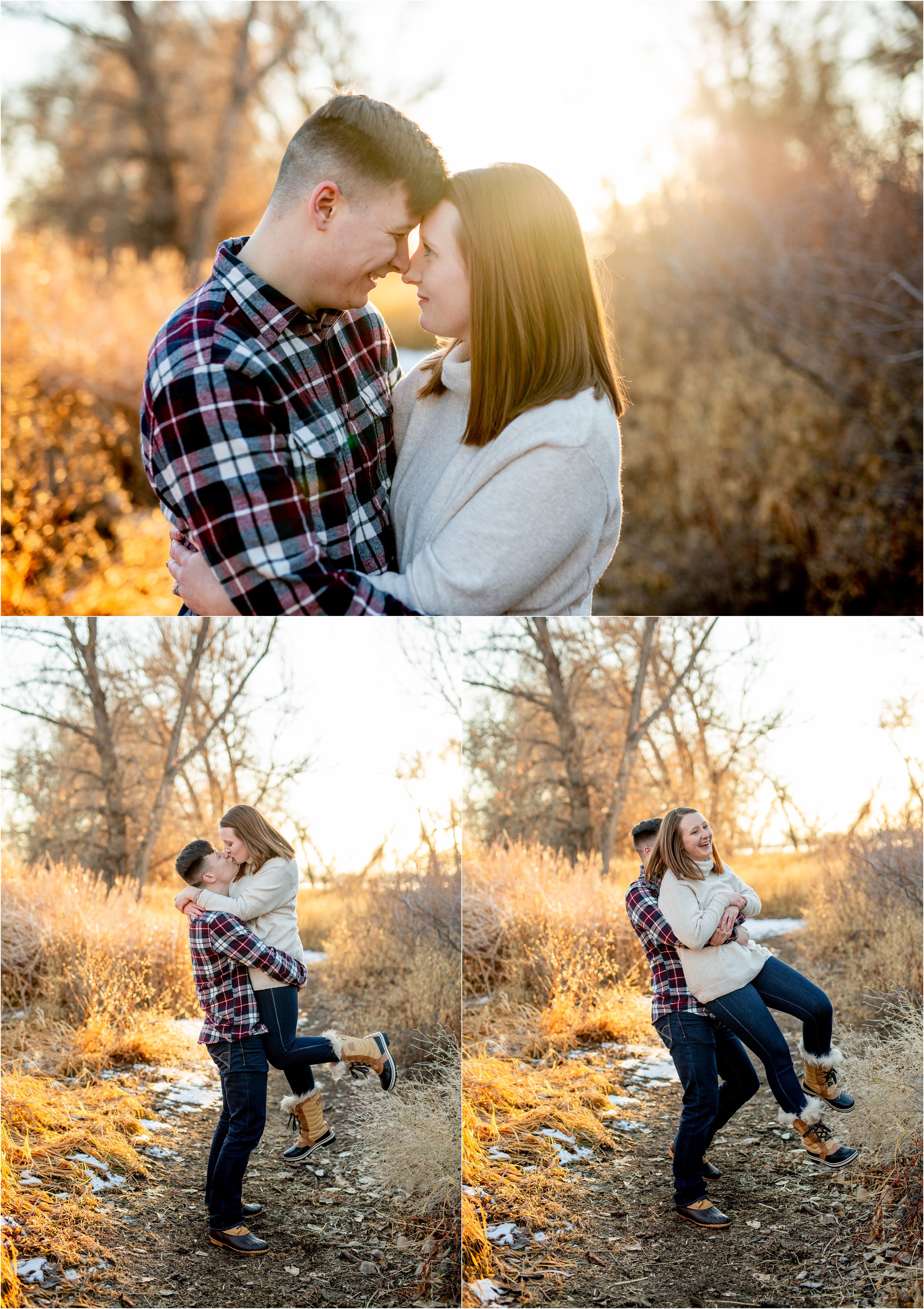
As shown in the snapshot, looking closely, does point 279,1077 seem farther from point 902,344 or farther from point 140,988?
point 902,344

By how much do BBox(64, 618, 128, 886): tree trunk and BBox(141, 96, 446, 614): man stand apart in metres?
0.31

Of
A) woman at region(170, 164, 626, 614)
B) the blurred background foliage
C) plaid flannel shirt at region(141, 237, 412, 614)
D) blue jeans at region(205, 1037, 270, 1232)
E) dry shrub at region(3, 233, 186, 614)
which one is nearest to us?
plaid flannel shirt at region(141, 237, 412, 614)

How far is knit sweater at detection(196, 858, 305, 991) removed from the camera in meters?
2.29

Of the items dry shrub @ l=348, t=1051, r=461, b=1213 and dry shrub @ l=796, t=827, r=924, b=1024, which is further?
dry shrub @ l=796, t=827, r=924, b=1024

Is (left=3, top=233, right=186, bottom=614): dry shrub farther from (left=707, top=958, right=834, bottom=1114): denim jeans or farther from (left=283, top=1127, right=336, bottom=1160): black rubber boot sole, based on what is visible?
(left=707, top=958, right=834, bottom=1114): denim jeans

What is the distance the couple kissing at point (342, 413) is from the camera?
2.03 m

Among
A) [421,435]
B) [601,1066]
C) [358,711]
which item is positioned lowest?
[601,1066]

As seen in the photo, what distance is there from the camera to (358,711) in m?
2.40

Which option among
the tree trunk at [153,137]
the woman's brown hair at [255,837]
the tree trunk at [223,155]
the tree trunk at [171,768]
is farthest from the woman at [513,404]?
the tree trunk at [153,137]

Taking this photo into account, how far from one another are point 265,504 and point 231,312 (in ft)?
1.47

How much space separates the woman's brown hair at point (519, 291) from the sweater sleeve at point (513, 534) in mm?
140

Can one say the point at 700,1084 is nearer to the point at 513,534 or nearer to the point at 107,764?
the point at 513,534

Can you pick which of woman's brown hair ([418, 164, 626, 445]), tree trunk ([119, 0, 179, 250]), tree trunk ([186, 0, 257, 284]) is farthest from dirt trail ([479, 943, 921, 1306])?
tree trunk ([119, 0, 179, 250])

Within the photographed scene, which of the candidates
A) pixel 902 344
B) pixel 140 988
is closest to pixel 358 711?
pixel 140 988
